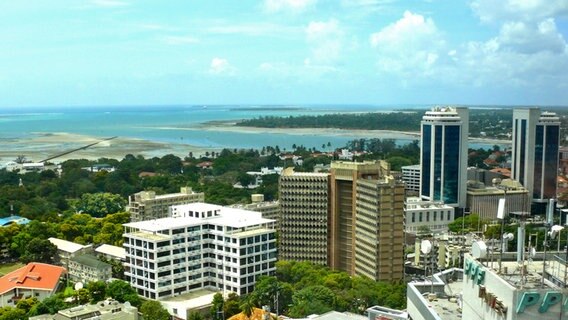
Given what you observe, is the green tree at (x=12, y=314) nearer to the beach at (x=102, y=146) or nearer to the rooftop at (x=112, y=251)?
the rooftop at (x=112, y=251)

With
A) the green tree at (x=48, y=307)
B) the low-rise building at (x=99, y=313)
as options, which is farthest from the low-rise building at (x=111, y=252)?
the low-rise building at (x=99, y=313)

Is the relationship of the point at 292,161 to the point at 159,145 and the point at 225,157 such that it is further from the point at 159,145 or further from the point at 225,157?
the point at 159,145

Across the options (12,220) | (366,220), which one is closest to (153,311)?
(366,220)

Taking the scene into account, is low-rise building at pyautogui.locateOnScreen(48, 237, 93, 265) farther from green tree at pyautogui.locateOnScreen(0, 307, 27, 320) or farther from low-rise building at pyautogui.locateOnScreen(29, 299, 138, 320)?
low-rise building at pyautogui.locateOnScreen(29, 299, 138, 320)

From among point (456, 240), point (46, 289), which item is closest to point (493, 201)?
point (456, 240)

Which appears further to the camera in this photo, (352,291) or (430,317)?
(352,291)
